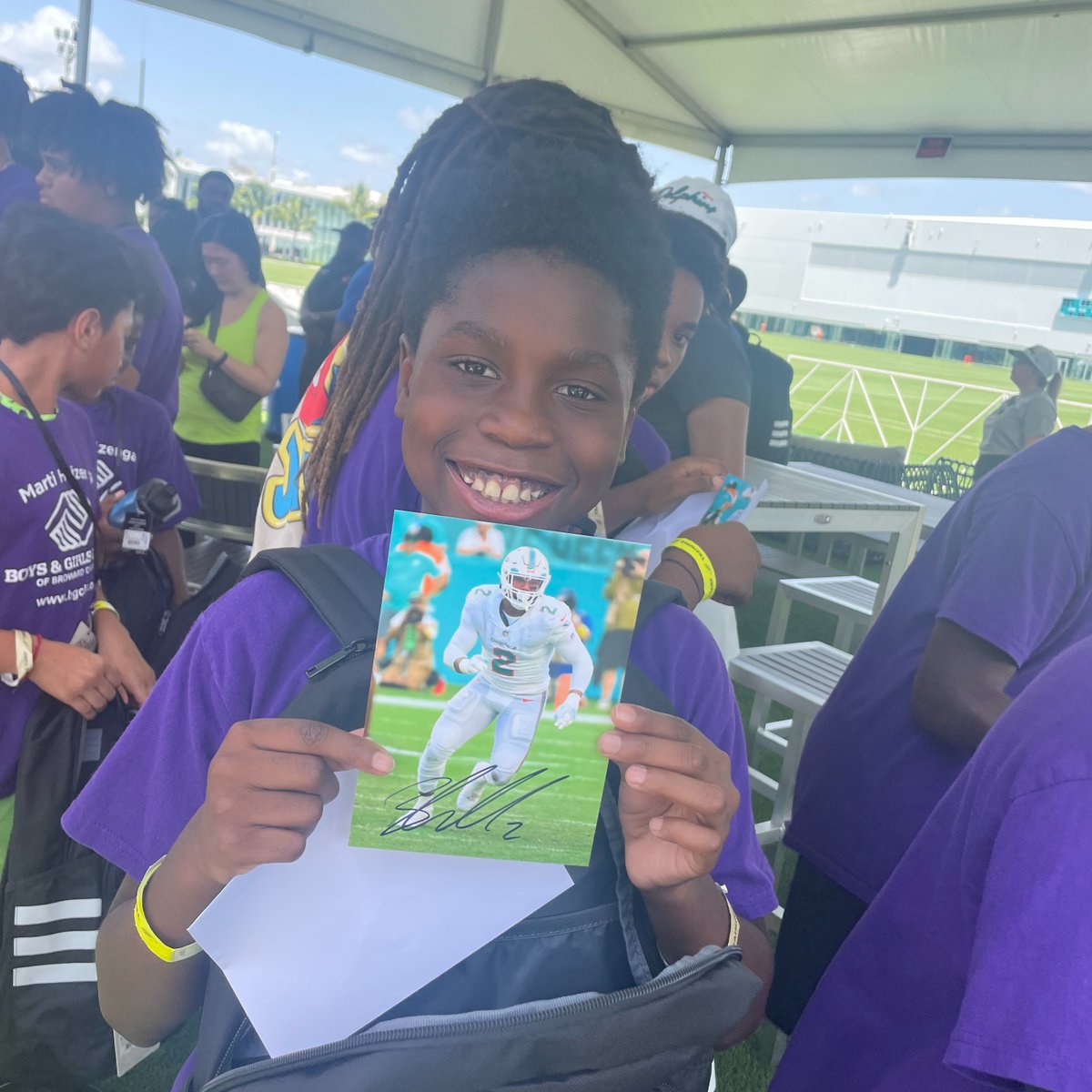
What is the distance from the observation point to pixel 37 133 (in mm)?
2492

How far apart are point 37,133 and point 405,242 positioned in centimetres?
205

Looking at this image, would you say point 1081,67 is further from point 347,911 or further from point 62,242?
point 347,911

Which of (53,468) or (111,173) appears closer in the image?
(53,468)

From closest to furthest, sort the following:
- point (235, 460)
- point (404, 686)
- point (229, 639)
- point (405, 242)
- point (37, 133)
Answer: point (404, 686) < point (229, 639) < point (405, 242) < point (37, 133) < point (235, 460)

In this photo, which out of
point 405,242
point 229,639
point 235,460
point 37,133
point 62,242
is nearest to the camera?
point 229,639

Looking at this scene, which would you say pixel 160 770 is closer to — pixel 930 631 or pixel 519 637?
pixel 519 637

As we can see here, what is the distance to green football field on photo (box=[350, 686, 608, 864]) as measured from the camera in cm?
62

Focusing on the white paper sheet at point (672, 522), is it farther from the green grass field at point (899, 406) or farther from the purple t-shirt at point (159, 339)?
the green grass field at point (899, 406)

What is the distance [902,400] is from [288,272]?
1327cm

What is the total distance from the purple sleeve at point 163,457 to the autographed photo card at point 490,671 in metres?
1.70

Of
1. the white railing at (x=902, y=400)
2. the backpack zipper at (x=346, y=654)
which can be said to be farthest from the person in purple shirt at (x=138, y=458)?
the white railing at (x=902, y=400)

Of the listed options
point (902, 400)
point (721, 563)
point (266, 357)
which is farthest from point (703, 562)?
point (902, 400)

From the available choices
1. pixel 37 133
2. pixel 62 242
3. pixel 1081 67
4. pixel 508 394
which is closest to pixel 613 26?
pixel 1081 67

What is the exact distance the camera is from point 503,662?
2.06 ft
